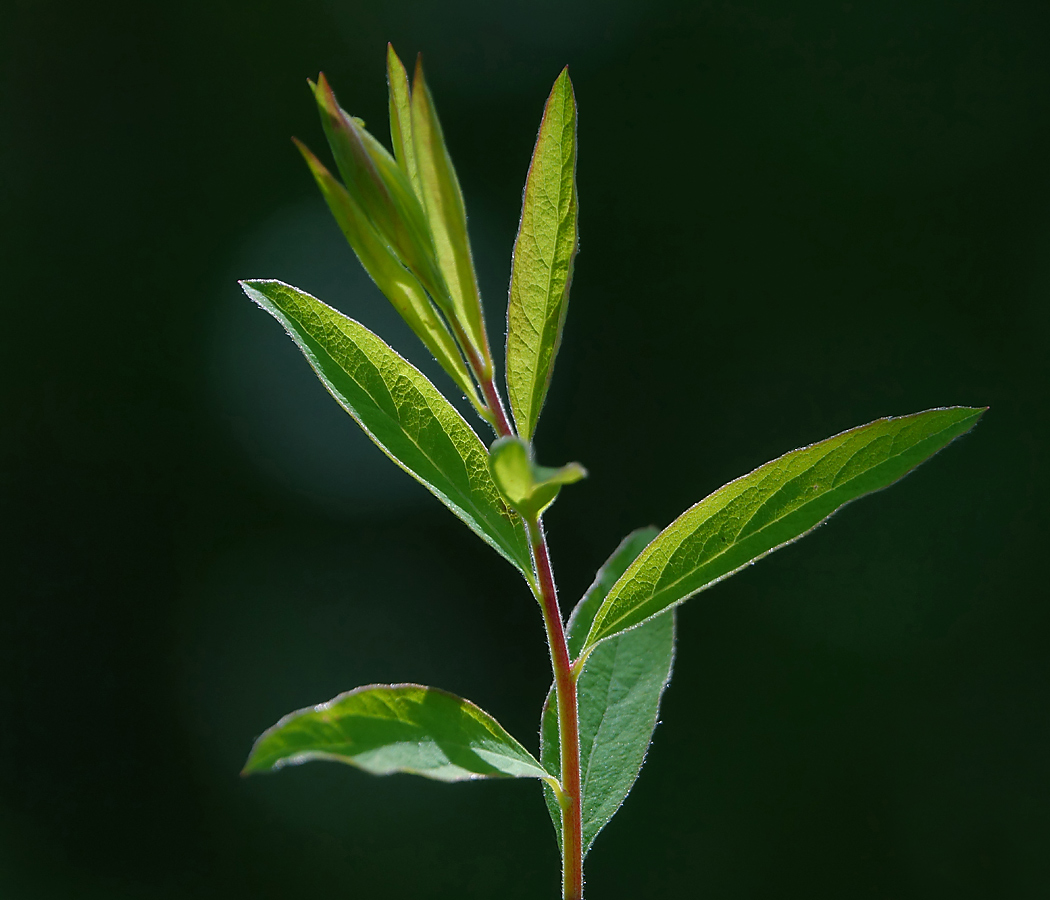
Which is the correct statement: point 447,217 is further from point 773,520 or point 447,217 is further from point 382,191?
point 773,520

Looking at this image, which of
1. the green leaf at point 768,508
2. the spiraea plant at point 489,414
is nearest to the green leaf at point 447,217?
the spiraea plant at point 489,414

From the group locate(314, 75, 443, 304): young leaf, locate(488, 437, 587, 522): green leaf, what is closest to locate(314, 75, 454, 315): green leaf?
locate(314, 75, 443, 304): young leaf

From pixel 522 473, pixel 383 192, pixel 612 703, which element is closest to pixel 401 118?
pixel 383 192

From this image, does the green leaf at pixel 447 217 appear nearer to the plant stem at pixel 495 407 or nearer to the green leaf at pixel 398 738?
the plant stem at pixel 495 407

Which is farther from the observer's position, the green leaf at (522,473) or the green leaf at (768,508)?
the green leaf at (768,508)

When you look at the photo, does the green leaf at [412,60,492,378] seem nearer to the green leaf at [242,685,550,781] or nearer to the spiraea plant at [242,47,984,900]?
the spiraea plant at [242,47,984,900]

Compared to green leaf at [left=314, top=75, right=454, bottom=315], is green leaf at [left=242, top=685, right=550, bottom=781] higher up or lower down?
lower down
